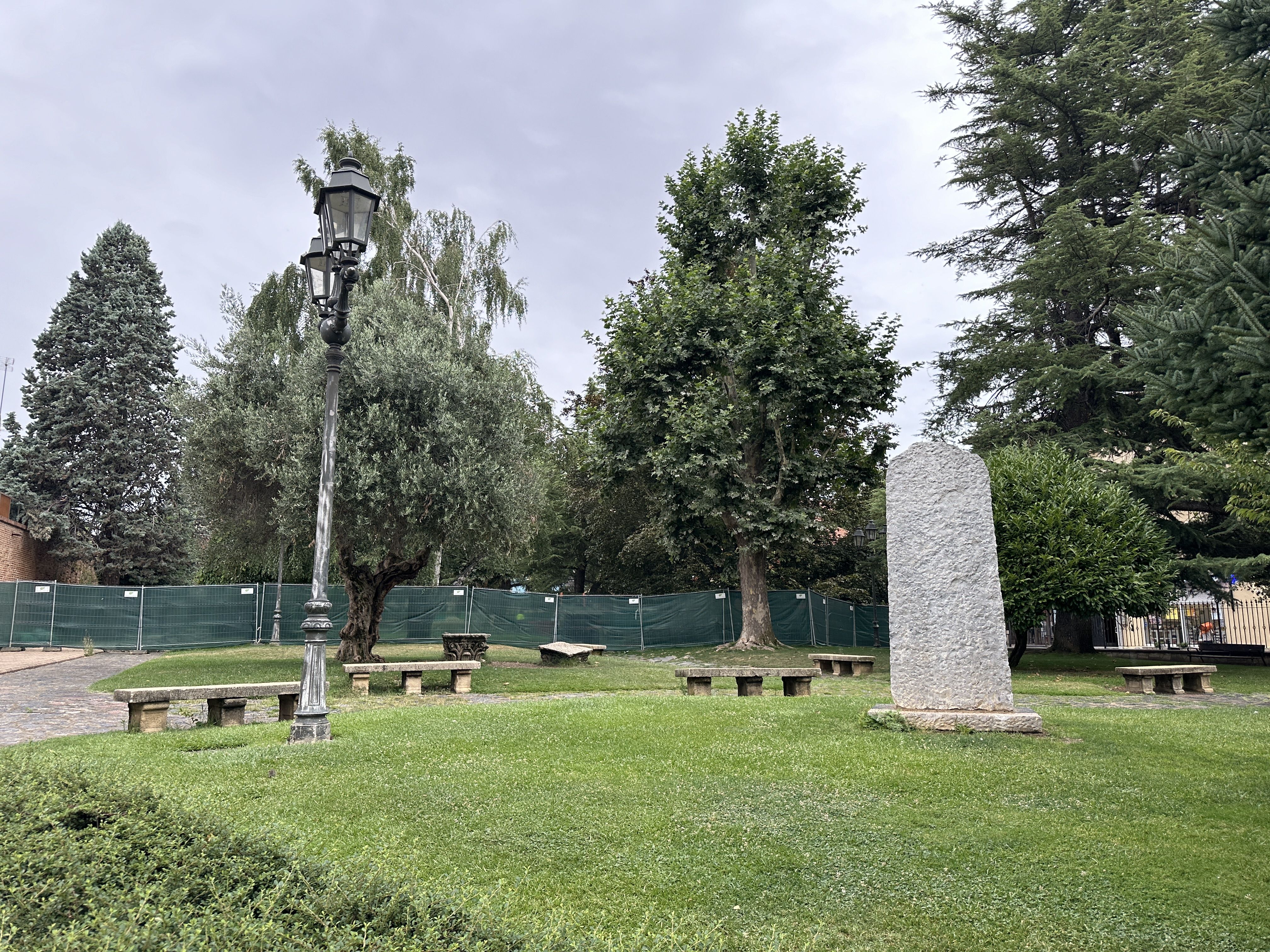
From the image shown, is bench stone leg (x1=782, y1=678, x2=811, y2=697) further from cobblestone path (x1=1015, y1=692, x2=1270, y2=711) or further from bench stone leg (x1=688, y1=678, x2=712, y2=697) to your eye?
cobblestone path (x1=1015, y1=692, x2=1270, y2=711)

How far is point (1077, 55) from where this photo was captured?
22.2 m

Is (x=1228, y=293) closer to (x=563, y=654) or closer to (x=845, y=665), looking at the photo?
(x=845, y=665)

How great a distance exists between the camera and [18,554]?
106ft

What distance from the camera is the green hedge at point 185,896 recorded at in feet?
6.95

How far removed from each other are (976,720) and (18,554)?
3709 centimetres

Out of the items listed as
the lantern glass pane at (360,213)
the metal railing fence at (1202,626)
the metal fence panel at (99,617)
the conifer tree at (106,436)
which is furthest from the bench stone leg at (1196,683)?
the conifer tree at (106,436)

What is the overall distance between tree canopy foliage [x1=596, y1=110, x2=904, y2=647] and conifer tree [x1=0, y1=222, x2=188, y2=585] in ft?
A: 71.1

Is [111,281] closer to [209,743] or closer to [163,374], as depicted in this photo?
[163,374]

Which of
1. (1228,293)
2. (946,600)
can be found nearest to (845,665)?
(946,600)

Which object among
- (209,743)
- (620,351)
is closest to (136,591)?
(620,351)

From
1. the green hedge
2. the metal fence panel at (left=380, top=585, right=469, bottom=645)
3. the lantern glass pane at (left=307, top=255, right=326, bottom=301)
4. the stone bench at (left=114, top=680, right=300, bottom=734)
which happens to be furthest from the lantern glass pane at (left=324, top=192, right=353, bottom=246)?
the metal fence panel at (left=380, top=585, right=469, bottom=645)

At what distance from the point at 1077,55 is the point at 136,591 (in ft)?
101

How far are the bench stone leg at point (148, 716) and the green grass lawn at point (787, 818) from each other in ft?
2.20

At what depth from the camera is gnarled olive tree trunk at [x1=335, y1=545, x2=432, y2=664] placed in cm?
1700
